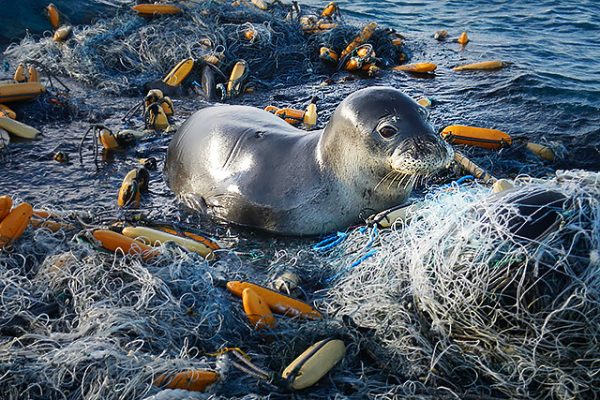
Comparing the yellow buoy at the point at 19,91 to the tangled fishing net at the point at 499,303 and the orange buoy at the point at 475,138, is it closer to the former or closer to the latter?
the orange buoy at the point at 475,138

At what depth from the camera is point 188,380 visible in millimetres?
3436

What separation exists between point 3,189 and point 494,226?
544cm

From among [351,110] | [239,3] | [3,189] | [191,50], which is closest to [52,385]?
[351,110]

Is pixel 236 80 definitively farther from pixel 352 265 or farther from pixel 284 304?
pixel 284 304

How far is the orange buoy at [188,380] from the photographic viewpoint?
341 cm

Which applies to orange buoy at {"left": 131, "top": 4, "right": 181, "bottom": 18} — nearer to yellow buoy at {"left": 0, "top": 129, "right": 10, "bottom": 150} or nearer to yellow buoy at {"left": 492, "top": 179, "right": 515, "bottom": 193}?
yellow buoy at {"left": 0, "top": 129, "right": 10, "bottom": 150}

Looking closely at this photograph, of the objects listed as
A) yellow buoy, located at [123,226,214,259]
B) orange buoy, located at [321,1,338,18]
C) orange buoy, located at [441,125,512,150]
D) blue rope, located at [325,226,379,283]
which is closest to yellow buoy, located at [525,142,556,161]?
orange buoy, located at [441,125,512,150]

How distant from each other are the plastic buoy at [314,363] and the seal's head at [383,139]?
6.87 ft

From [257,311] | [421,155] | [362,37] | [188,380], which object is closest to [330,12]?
[362,37]

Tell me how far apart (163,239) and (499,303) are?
2.92 m

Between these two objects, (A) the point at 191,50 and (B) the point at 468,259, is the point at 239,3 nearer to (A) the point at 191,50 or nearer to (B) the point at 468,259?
(A) the point at 191,50

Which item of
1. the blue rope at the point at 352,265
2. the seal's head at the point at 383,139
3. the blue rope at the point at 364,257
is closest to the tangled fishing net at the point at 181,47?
the seal's head at the point at 383,139

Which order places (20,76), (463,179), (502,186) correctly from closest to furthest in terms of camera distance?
(502,186)
(463,179)
(20,76)

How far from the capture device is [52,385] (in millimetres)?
3365
